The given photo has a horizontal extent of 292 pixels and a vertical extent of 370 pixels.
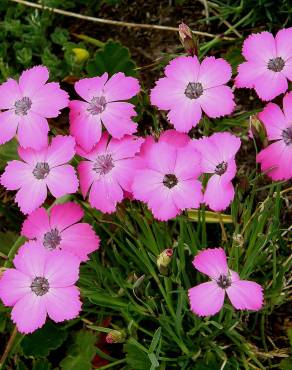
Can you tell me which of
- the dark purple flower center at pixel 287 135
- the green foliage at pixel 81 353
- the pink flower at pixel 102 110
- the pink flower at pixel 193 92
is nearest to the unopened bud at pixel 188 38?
the pink flower at pixel 193 92

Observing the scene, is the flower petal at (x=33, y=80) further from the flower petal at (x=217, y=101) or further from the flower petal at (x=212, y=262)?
the flower petal at (x=212, y=262)

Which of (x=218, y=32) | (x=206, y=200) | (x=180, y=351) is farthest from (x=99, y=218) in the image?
(x=218, y=32)

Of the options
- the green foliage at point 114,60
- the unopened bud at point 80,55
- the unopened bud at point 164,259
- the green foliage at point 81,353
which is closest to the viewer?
the unopened bud at point 164,259

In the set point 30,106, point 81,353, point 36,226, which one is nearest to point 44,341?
point 81,353

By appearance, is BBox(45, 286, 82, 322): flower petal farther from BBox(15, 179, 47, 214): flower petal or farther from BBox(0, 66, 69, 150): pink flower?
BBox(0, 66, 69, 150): pink flower

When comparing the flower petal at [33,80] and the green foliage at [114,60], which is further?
the green foliage at [114,60]

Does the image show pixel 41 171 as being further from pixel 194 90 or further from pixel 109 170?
pixel 194 90
